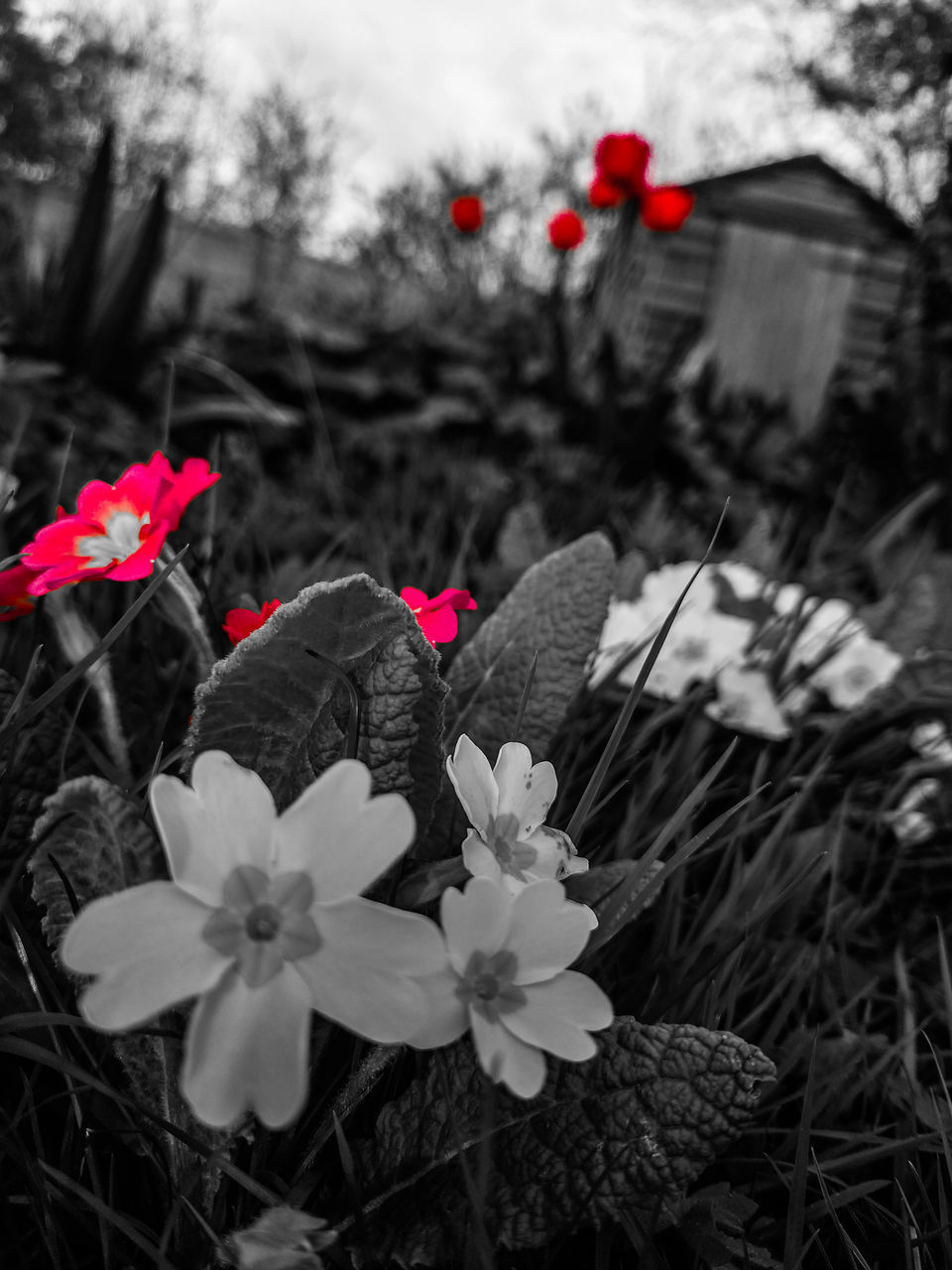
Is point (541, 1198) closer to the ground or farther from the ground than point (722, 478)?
closer to the ground

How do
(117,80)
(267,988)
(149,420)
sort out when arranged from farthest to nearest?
(117,80) → (149,420) → (267,988)

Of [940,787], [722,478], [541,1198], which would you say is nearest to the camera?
[541,1198]

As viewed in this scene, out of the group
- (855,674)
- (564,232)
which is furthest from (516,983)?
(564,232)

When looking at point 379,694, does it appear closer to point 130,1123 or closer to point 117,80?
point 130,1123

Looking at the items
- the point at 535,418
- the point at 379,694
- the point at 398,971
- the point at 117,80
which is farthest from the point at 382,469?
the point at 117,80

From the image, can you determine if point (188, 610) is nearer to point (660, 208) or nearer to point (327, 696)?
point (327, 696)

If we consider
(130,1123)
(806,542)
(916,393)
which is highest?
(916,393)

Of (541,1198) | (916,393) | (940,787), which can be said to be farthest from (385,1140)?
(916,393)

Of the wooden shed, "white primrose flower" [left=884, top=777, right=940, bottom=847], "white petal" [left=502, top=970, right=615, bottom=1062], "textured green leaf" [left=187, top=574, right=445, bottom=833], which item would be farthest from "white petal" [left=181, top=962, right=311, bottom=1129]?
the wooden shed

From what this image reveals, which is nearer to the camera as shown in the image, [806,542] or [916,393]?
[806,542]

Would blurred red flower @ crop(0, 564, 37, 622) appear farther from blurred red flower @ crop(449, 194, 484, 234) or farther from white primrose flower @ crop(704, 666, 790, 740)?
blurred red flower @ crop(449, 194, 484, 234)

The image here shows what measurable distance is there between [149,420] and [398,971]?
2021 mm

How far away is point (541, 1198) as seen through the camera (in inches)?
19.2

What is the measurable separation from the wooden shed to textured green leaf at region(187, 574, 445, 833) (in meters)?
10.8
